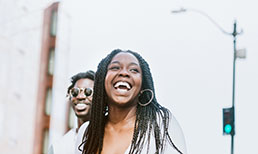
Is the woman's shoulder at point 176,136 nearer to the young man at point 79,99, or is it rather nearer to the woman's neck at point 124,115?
the woman's neck at point 124,115

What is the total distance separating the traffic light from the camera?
7.79 meters

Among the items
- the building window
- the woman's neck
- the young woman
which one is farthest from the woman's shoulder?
the building window

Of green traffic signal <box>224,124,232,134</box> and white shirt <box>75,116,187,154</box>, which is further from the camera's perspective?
green traffic signal <box>224,124,232,134</box>

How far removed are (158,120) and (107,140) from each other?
238 millimetres

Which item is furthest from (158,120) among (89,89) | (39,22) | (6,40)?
(39,22)

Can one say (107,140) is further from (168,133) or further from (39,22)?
(39,22)

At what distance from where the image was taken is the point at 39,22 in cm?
1688

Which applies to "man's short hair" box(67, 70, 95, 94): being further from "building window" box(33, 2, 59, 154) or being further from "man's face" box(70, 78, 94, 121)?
"building window" box(33, 2, 59, 154)

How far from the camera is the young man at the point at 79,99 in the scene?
3.57 metres

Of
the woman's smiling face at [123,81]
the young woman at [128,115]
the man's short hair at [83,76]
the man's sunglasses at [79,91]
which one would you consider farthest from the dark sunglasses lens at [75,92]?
the woman's smiling face at [123,81]

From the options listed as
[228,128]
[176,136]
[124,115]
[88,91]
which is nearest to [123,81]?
[124,115]

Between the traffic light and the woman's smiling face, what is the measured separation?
A: 5.55m

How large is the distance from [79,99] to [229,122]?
14.8ft

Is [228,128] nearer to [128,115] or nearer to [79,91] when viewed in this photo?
[79,91]
